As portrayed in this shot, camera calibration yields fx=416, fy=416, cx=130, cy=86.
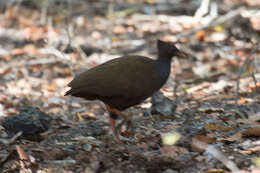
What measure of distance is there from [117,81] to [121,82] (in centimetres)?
4

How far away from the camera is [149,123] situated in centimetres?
409

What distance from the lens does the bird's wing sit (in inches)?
139

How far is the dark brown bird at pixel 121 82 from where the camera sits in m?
3.54

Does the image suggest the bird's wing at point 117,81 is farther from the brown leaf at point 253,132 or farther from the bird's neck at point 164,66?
the brown leaf at point 253,132

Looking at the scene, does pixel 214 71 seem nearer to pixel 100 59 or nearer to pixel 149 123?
pixel 100 59

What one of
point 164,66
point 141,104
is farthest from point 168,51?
point 141,104

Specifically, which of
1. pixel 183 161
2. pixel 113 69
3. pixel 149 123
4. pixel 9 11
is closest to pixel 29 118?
pixel 113 69

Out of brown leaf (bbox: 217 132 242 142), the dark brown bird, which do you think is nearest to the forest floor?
brown leaf (bbox: 217 132 242 142)

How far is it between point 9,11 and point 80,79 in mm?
6106

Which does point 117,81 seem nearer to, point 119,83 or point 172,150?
point 119,83

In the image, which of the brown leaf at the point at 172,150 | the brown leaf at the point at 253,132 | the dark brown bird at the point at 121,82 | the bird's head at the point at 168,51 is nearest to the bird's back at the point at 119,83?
the dark brown bird at the point at 121,82

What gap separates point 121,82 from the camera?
3.56m

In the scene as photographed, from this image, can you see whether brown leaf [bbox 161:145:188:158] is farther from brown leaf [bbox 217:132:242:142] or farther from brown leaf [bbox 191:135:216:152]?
brown leaf [bbox 217:132:242:142]

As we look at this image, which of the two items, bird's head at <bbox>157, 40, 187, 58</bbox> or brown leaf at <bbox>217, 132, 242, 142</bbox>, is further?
bird's head at <bbox>157, 40, 187, 58</bbox>
